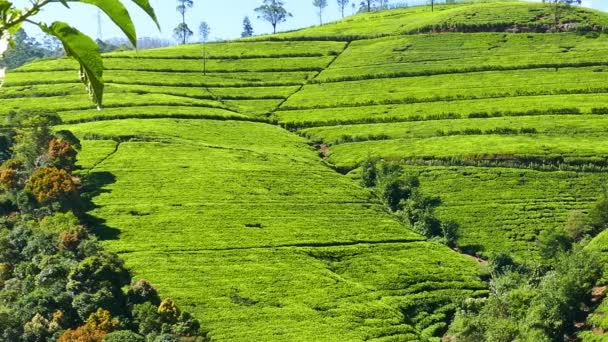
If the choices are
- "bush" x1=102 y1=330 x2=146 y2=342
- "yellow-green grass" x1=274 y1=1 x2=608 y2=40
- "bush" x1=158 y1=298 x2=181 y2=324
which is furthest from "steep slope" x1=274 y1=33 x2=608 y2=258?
"bush" x1=102 y1=330 x2=146 y2=342

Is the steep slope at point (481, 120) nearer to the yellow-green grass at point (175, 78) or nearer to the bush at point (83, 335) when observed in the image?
the yellow-green grass at point (175, 78)

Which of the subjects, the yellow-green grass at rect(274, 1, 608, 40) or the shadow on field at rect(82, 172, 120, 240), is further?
the yellow-green grass at rect(274, 1, 608, 40)

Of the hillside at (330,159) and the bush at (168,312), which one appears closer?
the bush at (168,312)

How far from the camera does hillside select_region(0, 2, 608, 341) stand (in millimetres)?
60719

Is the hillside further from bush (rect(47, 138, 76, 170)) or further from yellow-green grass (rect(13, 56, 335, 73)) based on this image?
bush (rect(47, 138, 76, 170))

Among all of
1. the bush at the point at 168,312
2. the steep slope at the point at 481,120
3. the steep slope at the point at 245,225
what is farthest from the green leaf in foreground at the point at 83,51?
the steep slope at the point at 481,120

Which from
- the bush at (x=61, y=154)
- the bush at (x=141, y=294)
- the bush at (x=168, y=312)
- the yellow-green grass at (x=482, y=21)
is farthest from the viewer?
the yellow-green grass at (x=482, y=21)

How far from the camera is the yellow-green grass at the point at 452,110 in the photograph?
9925cm

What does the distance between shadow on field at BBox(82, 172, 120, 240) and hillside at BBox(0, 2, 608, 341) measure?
0.24 m

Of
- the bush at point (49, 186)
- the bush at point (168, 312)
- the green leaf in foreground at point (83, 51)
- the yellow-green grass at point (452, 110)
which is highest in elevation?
the green leaf in foreground at point (83, 51)

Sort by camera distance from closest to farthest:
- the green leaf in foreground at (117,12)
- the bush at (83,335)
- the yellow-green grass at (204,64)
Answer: the green leaf in foreground at (117,12) < the bush at (83,335) < the yellow-green grass at (204,64)

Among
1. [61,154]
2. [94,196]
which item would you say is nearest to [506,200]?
[94,196]

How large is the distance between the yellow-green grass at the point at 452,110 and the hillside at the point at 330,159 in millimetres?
251

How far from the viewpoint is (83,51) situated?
3305mm
